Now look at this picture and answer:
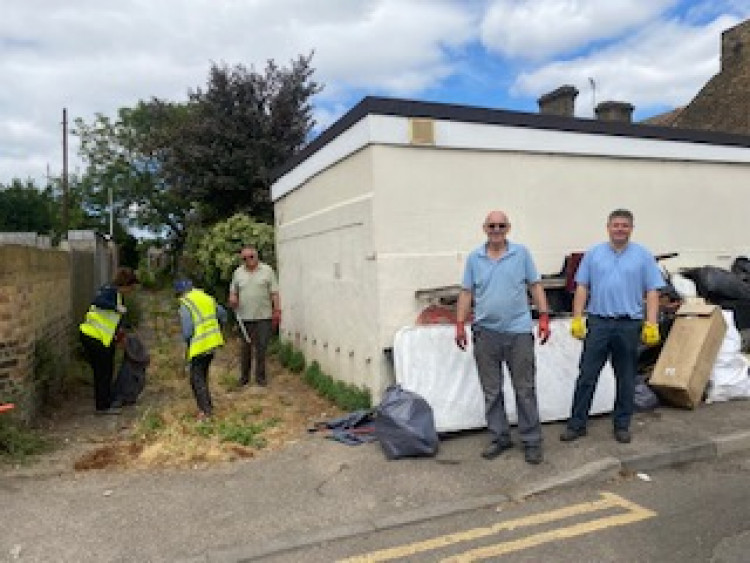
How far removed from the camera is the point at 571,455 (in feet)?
16.7

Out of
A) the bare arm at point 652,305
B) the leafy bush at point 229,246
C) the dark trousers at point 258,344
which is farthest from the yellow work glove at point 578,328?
the leafy bush at point 229,246

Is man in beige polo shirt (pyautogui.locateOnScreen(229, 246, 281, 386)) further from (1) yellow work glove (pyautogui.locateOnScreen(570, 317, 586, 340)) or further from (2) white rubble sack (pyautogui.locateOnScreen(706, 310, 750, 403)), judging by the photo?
(2) white rubble sack (pyautogui.locateOnScreen(706, 310, 750, 403))

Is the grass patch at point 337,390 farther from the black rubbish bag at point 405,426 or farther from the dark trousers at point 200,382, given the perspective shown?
the dark trousers at point 200,382

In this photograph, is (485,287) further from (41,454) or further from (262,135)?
(262,135)

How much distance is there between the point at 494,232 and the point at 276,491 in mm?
2477

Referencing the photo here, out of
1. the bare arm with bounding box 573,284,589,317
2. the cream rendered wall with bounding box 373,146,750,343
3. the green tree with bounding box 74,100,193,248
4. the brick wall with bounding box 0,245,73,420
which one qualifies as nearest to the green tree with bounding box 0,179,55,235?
the green tree with bounding box 74,100,193,248

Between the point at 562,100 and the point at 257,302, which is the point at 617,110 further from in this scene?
the point at 257,302

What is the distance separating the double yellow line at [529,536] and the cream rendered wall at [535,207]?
252 centimetres

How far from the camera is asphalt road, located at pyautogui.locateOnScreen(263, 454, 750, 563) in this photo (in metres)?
3.67

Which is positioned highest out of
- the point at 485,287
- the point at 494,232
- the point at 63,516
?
the point at 494,232

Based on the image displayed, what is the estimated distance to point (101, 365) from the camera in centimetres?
745

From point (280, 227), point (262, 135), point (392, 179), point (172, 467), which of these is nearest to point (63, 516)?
point (172, 467)

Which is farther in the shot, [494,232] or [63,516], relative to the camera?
[494,232]

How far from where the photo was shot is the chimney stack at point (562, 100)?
12008 millimetres
